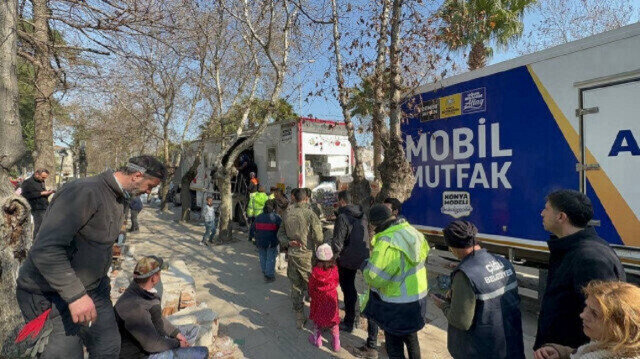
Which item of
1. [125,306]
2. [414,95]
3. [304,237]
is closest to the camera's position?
[125,306]

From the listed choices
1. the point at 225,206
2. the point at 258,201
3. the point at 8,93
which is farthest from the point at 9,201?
the point at 225,206

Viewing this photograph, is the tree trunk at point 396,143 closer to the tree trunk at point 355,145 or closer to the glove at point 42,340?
the tree trunk at point 355,145

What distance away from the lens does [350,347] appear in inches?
144

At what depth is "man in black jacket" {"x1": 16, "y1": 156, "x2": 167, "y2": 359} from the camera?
198 centimetres

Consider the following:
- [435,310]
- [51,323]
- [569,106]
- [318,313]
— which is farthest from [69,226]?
[569,106]

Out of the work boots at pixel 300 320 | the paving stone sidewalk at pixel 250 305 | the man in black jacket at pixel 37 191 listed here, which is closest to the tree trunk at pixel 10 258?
the paving stone sidewalk at pixel 250 305

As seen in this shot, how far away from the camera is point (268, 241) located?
19.8 ft

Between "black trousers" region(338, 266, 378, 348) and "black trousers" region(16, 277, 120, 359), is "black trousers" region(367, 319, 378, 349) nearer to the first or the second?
"black trousers" region(338, 266, 378, 348)

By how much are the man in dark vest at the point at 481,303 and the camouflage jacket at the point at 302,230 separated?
2.57 meters

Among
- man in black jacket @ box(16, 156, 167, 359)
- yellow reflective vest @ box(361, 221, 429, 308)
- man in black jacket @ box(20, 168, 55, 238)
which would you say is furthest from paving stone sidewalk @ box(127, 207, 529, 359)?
man in black jacket @ box(20, 168, 55, 238)

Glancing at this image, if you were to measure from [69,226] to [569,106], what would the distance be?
4.82m

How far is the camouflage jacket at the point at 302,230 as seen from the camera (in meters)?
4.49

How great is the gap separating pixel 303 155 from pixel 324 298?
4.89m

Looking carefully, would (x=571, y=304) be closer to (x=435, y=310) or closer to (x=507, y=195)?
(x=507, y=195)
